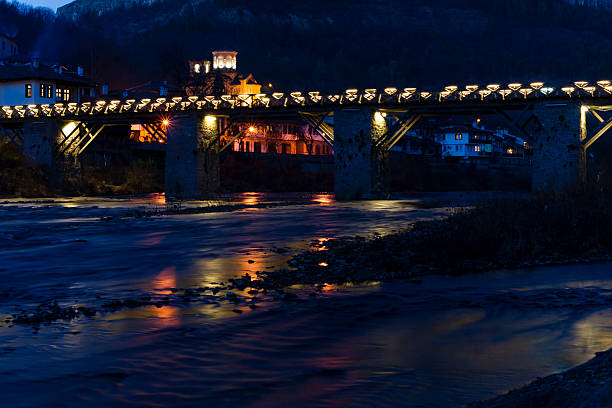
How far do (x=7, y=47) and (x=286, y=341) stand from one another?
133676 mm

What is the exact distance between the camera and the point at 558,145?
4369cm

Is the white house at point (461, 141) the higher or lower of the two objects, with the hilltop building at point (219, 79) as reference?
lower

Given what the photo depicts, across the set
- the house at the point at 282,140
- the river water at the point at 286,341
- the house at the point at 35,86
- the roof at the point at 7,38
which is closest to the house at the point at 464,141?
the house at the point at 282,140

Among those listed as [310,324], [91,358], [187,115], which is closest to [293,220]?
[310,324]

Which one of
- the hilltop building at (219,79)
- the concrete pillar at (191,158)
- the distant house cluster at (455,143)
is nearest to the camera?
the concrete pillar at (191,158)

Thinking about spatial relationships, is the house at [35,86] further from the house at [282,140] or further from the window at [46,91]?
the house at [282,140]

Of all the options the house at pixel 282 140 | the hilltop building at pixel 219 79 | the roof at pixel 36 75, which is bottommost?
the house at pixel 282 140

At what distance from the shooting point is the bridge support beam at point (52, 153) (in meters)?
61.7

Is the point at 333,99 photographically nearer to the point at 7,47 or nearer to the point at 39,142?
the point at 39,142

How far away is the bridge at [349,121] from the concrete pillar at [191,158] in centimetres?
9

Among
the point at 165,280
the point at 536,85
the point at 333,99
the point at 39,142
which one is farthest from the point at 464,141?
the point at 165,280

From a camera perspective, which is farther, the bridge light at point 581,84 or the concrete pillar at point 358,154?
the concrete pillar at point 358,154

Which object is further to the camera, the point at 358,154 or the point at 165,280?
the point at 358,154

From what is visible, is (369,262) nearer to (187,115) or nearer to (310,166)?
(187,115)
